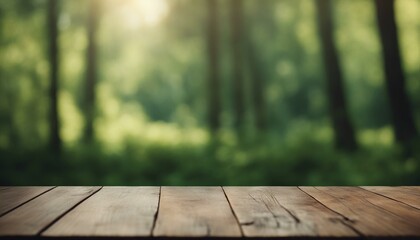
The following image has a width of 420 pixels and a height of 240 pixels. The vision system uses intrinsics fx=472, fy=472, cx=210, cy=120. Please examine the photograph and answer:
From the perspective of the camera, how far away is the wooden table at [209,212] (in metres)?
1.75

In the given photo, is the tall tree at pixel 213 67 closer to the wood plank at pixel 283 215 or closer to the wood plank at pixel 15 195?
the wood plank at pixel 15 195

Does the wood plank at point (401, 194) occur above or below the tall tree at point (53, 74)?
below

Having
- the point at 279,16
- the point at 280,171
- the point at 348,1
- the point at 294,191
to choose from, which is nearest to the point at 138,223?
the point at 294,191

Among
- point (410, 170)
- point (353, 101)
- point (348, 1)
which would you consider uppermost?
point (348, 1)

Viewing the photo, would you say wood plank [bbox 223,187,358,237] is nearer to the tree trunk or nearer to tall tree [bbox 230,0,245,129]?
tall tree [bbox 230,0,245,129]

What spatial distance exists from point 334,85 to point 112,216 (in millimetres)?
10860

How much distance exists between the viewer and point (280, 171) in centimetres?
1009

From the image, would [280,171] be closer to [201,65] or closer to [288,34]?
[288,34]

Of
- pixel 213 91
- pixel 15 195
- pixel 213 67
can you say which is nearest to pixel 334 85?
pixel 213 91

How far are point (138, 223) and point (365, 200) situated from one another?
125 cm

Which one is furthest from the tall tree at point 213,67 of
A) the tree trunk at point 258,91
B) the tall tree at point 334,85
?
the tree trunk at point 258,91

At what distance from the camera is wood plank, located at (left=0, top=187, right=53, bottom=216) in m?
2.24

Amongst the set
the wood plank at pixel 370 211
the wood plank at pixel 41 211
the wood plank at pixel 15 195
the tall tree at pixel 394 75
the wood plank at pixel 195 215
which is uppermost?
the tall tree at pixel 394 75

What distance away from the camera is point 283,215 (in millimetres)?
2057
